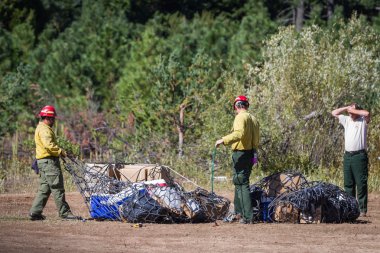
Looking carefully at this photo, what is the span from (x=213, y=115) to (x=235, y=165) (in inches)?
310

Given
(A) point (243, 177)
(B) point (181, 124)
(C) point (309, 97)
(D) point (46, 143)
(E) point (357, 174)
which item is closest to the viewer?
(A) point (243, 177)

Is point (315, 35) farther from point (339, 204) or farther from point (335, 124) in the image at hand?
point (339, 204)

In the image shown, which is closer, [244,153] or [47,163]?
[244,153]

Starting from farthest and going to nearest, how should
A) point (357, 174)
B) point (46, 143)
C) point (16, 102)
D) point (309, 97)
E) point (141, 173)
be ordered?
point (16, 102) < point (309, 97) < point (141, 173) < point (357, 174) < point (46, 143)

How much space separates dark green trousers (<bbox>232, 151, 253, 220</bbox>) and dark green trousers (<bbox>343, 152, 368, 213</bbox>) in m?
2.16

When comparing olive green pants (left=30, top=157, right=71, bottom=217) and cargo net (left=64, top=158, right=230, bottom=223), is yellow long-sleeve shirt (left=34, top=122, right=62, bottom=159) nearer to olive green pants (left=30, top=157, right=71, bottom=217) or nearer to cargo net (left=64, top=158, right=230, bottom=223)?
olive green pants (left=30, top=157, right=71, bottom=217)

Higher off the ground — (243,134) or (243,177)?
(243,134)

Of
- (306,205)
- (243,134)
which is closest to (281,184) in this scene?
(306,205)

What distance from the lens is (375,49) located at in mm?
25344

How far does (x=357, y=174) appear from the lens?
1600cm

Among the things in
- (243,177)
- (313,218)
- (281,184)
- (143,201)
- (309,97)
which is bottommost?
(313,218)

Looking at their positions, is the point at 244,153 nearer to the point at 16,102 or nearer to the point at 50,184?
the point at 50,184

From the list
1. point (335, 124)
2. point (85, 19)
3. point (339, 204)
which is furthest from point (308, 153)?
point (85, 19)

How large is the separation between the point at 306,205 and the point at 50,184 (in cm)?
405
